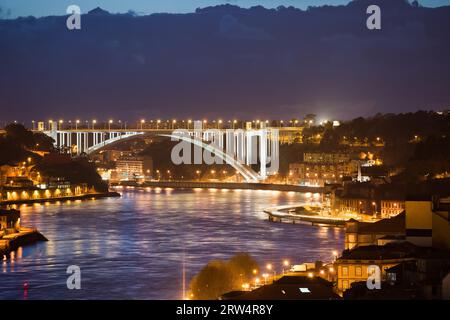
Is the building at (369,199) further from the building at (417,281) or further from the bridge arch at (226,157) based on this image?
the building at (417,281)

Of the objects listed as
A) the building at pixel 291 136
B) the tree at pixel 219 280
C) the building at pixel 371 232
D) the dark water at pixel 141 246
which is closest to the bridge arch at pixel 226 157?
the building at pixel 291 136

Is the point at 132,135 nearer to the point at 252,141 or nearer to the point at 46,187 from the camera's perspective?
the point at 46,187

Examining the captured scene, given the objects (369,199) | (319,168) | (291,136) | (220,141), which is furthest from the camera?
(291,136)

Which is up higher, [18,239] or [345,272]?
[345,272]

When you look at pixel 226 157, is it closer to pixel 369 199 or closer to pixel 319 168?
pixel 319 168

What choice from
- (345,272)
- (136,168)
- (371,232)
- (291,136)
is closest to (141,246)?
(371,232)

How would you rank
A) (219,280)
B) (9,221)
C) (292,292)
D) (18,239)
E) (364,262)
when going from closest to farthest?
(292,292) < (364,262) < (219,280) < (18,239) < (9,221)
